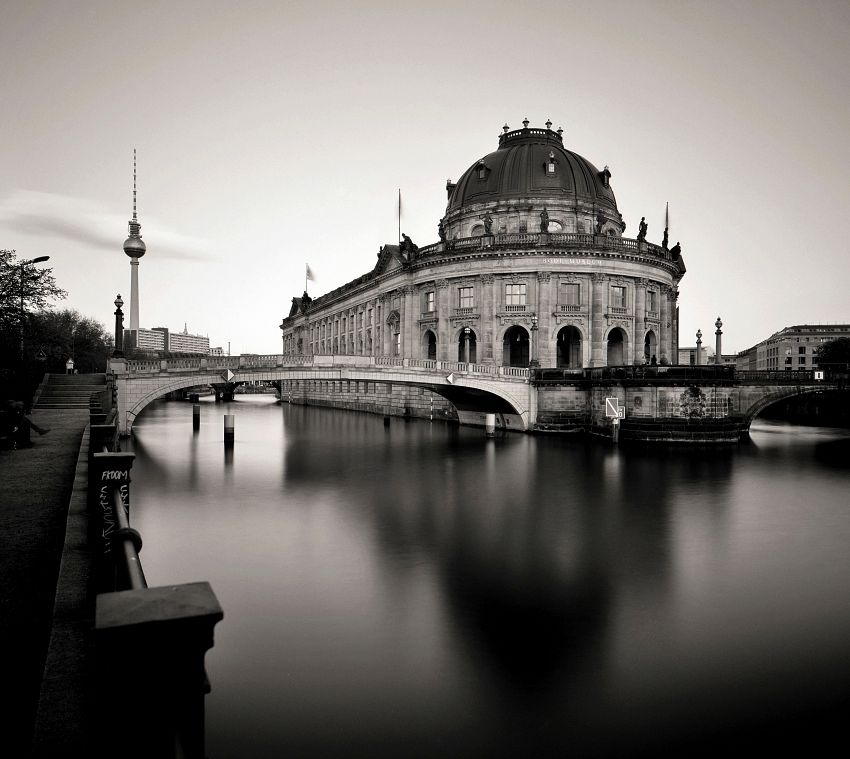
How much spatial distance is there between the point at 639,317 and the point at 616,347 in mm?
3304

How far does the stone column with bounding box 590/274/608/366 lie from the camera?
4497 cm

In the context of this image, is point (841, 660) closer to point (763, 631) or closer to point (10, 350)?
point (763, 631)

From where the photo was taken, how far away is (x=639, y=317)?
153 feet

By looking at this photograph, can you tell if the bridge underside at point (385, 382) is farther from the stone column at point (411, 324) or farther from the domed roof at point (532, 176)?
the domed roof at point (532, 176)

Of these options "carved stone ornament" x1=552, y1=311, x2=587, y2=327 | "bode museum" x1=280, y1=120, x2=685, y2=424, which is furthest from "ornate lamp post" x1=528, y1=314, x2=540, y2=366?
"carved stone ornament" x1=552, y1=311, x2=587, y2=327

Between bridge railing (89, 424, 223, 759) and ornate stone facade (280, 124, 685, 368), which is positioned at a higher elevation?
ornate stone facade (280, 124, 685, 368)

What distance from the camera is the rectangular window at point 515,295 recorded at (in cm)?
4588

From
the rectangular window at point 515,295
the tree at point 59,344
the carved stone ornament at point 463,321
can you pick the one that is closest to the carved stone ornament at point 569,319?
the rectangular window at point 515,295

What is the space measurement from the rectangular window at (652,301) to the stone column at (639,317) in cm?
123

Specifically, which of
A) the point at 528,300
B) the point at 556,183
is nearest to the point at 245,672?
the point at 528,300

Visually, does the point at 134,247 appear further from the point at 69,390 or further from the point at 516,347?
the point at 516,347

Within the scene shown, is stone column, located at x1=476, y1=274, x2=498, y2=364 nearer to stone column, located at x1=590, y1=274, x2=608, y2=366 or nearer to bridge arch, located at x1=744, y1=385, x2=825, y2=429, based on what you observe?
stone column, located at x1=590, y1=274, x2=608, y2=366

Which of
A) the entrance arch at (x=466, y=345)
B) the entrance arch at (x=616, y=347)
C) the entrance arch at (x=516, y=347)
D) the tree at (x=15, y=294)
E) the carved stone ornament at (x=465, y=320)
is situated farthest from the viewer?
the entrance arch at (x=516, y=347)

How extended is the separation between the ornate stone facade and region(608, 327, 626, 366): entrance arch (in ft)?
0.28
